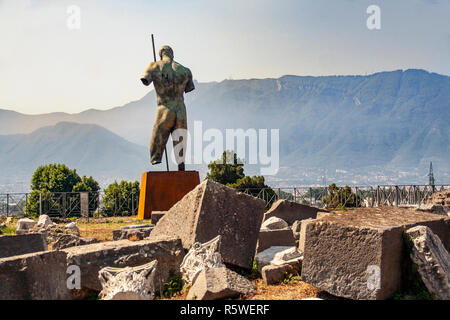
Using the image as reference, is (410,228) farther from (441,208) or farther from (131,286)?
(441,208)

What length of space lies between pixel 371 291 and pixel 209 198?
8.77 ft

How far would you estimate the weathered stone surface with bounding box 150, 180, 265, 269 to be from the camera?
6.36m

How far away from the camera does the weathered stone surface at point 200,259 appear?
17.7 ft

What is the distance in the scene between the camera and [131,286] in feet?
15.4

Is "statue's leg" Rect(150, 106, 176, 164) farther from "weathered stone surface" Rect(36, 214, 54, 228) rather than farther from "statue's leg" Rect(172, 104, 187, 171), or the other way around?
"weathered stone surface" Rect(36, 214, 54, 228)

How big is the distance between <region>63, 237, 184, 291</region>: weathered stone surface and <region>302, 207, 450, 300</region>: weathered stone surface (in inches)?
64.9

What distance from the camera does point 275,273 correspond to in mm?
5738

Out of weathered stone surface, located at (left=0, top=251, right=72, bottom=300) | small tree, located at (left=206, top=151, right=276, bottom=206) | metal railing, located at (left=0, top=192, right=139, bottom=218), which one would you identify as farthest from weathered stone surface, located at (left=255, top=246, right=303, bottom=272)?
small tree, located at (left=206, top=151, right=276, bottom=206)

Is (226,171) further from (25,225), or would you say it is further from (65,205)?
(25,225)

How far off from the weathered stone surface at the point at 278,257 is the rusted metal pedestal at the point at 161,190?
7.60 meters

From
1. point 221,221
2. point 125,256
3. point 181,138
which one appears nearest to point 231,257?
point 221,221

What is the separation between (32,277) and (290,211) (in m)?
7.42
